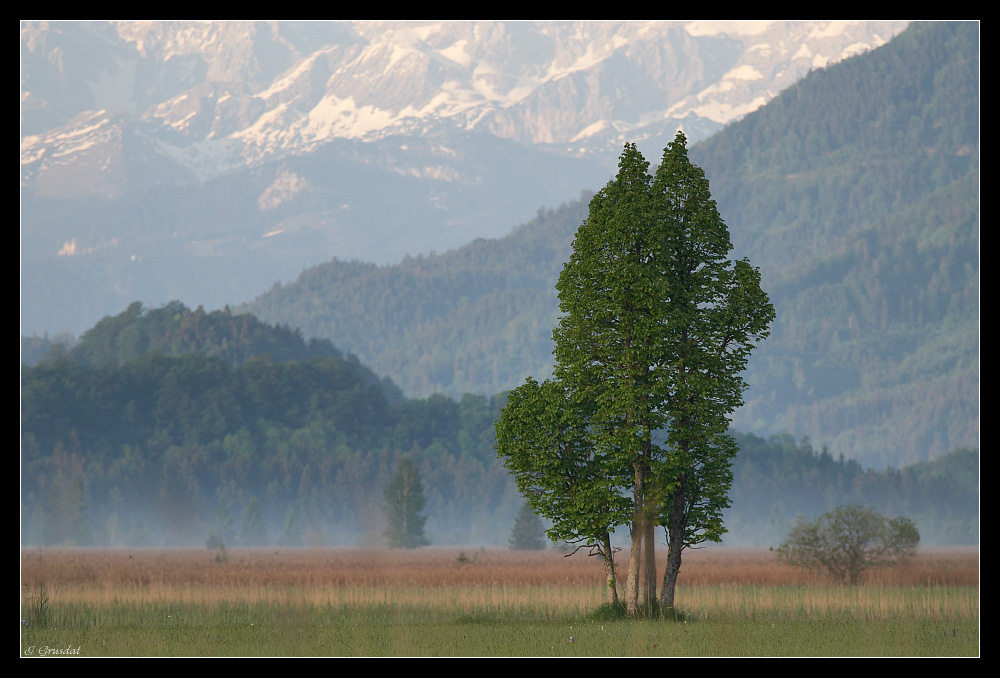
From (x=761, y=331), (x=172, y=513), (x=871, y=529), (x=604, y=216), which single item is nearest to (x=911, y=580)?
(x=871, y=529)

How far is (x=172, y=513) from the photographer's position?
19288 centimetres

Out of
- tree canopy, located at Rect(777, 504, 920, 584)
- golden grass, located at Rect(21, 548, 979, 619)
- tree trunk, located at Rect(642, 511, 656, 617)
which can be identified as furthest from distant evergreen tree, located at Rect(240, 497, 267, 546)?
tree trunk, located at Rect(642, 511, 656, 617)

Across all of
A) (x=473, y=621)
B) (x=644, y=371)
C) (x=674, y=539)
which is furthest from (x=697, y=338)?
(x=473, y=621)

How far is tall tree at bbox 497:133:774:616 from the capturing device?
40938 millimetres

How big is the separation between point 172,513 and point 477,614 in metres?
155

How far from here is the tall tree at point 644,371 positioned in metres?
40.9

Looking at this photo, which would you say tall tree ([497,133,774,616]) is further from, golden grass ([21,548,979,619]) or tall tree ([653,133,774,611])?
golden grass ([21,548,979,619])

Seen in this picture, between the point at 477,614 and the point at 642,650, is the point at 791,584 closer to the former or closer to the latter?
the point at 477,614

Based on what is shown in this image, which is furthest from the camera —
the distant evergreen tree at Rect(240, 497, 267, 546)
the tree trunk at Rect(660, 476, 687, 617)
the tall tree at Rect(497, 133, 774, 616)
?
the distant evergreen tree at Rect(240, 497, 267, 546)

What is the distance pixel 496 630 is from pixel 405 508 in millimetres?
84803

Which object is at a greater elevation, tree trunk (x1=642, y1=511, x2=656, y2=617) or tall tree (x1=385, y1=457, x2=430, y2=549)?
tall tree (x1=385, y1=457, x2=430, y2=549)

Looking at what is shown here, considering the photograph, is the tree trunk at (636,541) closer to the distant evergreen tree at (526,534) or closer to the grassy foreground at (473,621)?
the grassy foreground at (473,621)

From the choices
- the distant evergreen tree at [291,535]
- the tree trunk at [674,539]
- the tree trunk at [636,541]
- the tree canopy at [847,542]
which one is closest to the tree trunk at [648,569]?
the tree trunk at [674,539]

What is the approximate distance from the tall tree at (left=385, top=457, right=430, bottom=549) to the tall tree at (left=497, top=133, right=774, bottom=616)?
77.1m
